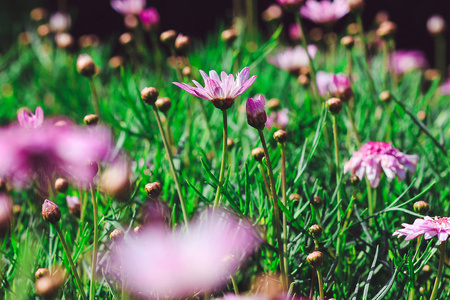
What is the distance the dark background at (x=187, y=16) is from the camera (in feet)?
8.46

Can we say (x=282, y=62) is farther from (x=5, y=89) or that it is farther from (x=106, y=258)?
(x=5, y=89)

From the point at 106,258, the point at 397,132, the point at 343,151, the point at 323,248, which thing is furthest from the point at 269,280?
the point at 397,132

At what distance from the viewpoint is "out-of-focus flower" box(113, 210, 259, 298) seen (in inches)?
16.3

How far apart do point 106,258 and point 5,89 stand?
114 cm

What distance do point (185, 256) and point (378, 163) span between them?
0.43 meters

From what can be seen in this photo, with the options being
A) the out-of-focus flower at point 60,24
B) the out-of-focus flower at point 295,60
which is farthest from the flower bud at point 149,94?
the out-of-focus flower at point 60,24

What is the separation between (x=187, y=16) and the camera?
2.63m

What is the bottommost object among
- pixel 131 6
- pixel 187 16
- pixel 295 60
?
pixel 187 16

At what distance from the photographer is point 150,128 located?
3.42 ft

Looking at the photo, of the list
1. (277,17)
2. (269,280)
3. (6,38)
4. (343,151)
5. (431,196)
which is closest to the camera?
(269,280)

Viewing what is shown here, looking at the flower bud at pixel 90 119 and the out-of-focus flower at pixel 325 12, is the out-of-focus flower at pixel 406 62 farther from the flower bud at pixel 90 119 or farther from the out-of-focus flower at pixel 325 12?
the flower bud at pixel 90 119

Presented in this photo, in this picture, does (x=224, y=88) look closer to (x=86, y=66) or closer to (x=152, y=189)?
(x=152, y=189)

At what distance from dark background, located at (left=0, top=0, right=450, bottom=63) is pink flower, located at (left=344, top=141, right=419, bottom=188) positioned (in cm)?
189

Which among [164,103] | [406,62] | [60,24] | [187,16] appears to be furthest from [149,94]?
[187,16]
